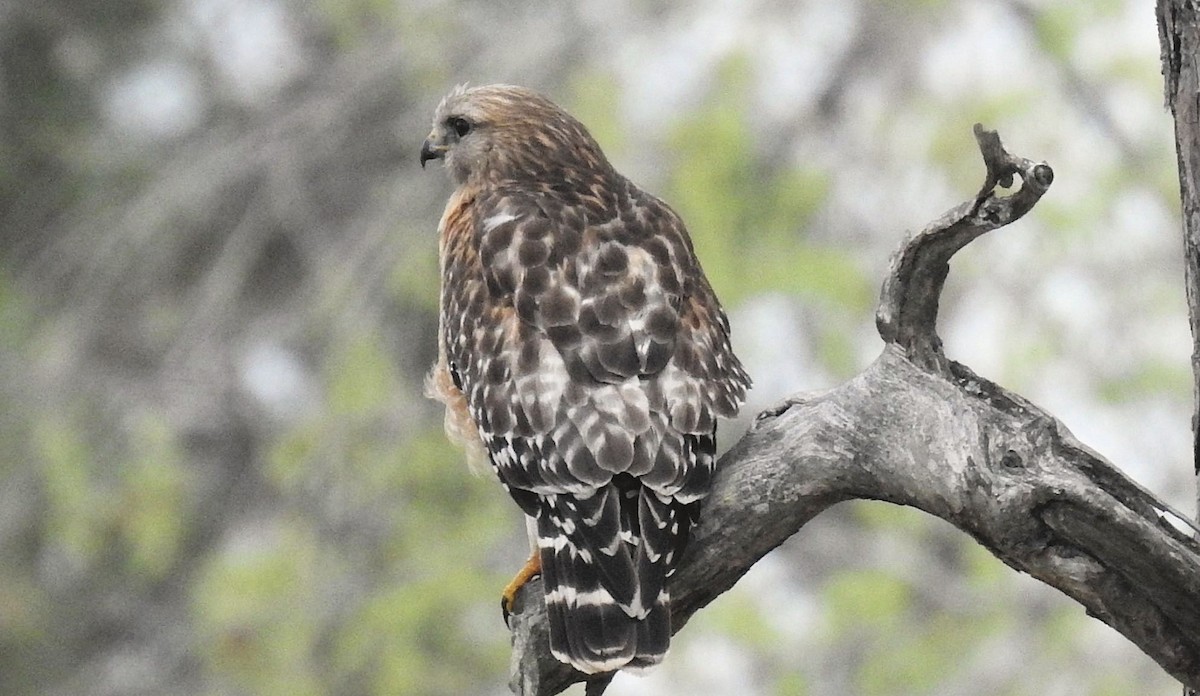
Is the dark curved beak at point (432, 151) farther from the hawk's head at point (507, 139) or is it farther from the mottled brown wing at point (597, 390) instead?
the mottled brown wing at point (597, 390)

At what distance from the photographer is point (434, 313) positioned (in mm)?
7207

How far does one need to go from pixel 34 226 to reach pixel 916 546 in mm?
4488

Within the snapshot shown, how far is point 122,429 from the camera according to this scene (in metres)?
7.16

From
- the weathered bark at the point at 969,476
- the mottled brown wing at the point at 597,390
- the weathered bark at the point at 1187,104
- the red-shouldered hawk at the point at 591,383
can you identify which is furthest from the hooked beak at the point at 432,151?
the weathered bark at the point at 1187,104

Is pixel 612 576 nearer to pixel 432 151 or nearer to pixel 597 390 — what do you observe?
pixel 597 390

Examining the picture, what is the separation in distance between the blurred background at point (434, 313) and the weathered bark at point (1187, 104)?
3.48 meters

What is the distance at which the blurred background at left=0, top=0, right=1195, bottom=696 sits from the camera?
6484mm

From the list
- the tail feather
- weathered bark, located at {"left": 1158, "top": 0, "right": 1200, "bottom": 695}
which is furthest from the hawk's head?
weathered bark, located at {"left": 1158, "top": 0, "right": 1200, "bottom": 695}

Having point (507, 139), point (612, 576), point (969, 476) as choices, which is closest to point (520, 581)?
point (612, 576)

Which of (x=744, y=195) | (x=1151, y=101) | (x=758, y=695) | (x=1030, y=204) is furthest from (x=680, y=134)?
(x=1030, y=204)

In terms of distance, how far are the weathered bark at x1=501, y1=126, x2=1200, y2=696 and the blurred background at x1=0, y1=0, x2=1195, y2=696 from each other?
11.1ft

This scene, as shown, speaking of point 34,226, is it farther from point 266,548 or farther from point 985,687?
point 985,687

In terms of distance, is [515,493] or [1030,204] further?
[515,493]

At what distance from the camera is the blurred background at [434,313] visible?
21.3ft
